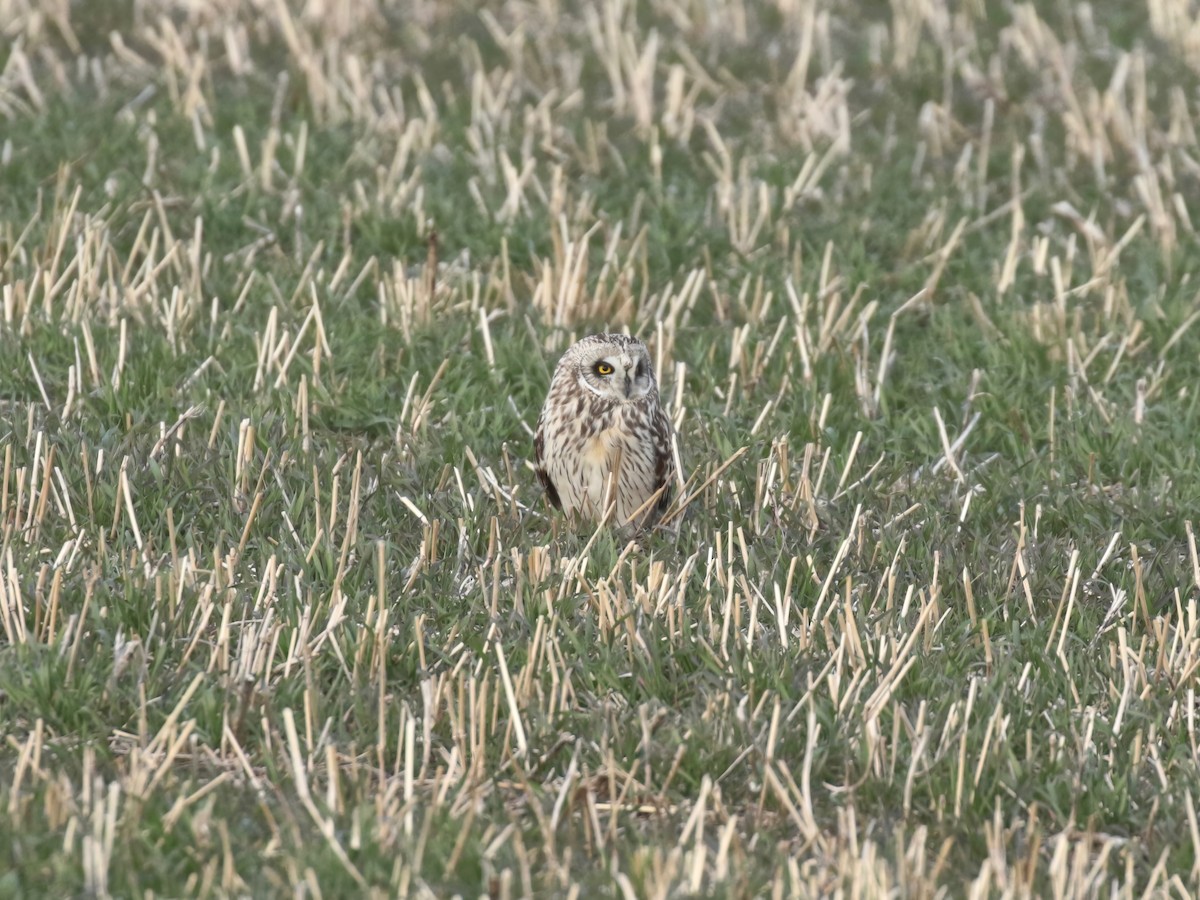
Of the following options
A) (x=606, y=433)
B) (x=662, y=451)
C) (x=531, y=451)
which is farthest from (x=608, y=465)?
(x=531, y=451)

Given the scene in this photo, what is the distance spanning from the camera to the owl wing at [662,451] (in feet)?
19.5

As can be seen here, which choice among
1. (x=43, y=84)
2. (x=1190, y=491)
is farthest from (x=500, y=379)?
(x=43, y=84)

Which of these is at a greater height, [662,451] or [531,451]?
[662,451]

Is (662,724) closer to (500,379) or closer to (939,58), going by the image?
(500,379)

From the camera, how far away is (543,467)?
6.04 meters

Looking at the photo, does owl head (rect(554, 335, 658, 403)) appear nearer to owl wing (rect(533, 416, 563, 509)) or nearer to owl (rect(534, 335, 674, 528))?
owl (rect(534, 335, 674, 528))

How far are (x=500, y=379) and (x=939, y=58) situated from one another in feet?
Result: 17.6

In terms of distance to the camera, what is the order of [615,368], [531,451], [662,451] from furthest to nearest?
1. [531,451]
2. [662,451]
3. [615,368]

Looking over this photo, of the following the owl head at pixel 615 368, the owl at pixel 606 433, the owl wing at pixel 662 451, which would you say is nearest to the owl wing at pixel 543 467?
the owl at pixel 606 433

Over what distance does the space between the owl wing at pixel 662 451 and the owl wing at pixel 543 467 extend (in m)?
0.35

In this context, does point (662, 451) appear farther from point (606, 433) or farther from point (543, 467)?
point (543, 467)

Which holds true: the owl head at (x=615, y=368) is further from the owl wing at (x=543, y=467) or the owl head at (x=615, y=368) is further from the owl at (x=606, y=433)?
the owl wing at (x=543, y=467)

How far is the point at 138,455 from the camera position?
6.02 meters

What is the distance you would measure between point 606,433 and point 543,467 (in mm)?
292
